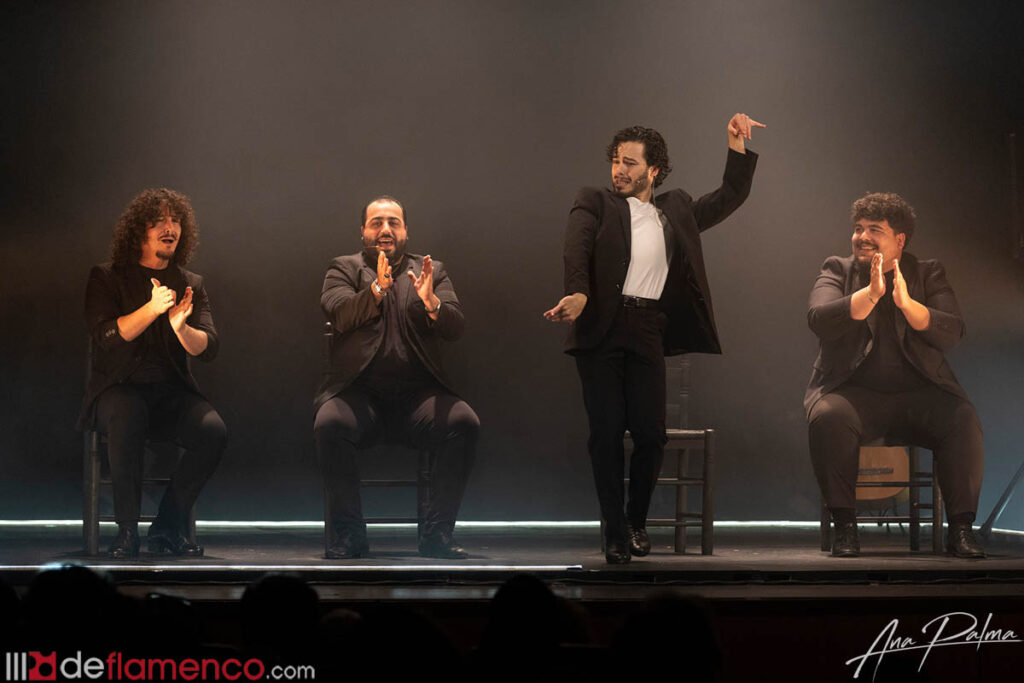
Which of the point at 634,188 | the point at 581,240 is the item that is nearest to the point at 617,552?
→ the point at 581,240

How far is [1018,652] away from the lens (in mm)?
2848

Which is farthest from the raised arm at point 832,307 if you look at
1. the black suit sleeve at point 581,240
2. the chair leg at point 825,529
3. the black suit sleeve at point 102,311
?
the black suit sleeve at point 102,311

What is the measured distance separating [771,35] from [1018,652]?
346 cm

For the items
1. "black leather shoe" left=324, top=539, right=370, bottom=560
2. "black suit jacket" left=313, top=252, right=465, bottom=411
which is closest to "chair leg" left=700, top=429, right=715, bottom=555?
"black suit jacket" left=313, top=252, right=465, bottom=411

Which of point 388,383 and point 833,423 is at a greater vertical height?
point 388,383

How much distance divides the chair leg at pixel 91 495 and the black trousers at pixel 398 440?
0.79 metres

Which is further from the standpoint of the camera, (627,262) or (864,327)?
(864,327)

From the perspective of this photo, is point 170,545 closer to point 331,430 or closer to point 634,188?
point 331,430

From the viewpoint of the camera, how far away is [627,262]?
12.8ft

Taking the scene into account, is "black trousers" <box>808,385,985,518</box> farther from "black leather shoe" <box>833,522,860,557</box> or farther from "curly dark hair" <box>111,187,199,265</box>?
"curly dark hair" <box>111,187,199,265</box>

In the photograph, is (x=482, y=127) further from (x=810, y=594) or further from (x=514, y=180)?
(x=810, y=594)

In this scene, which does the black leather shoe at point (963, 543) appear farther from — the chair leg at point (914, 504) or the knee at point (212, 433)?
the knee at point (212, 433)
